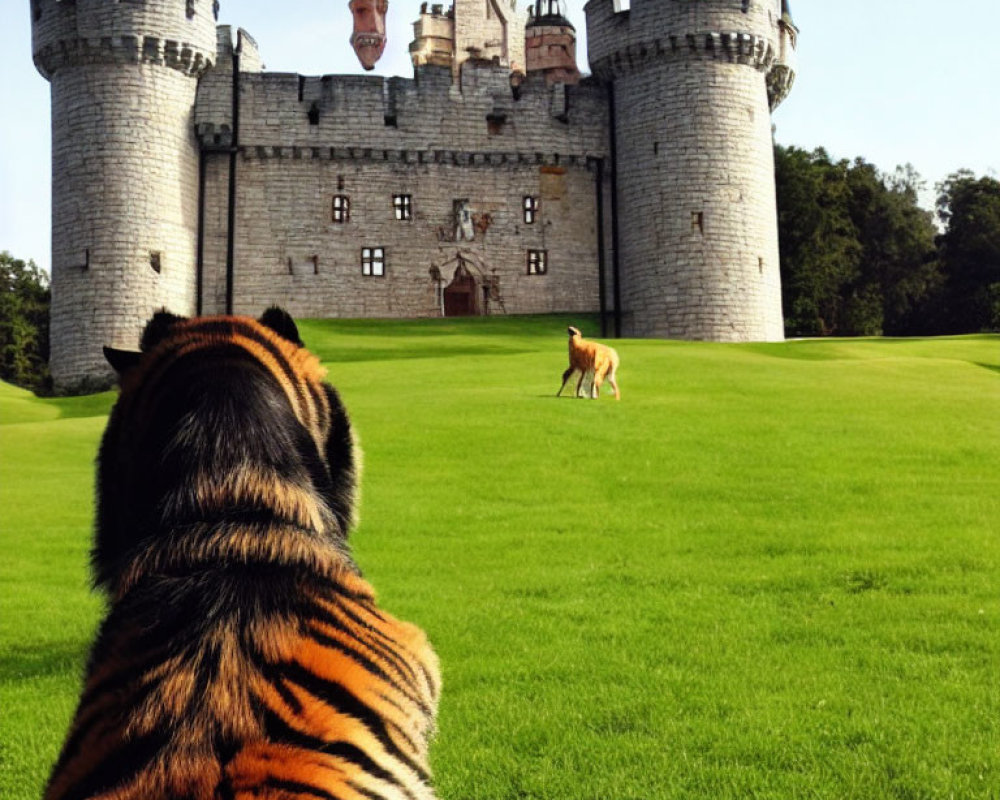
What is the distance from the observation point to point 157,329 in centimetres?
280

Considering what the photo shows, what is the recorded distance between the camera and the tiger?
1.97 metres

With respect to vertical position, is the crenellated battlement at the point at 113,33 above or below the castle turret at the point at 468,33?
below

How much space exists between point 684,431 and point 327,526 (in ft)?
46.6

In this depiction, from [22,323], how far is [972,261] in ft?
133

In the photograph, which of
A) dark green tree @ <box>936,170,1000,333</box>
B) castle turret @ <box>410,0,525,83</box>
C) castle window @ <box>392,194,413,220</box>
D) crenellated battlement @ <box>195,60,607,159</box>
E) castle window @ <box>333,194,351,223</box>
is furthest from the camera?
castle turret @ <box>410,0,525,83</box>

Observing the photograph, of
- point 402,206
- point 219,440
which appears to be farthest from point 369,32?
point 219,440

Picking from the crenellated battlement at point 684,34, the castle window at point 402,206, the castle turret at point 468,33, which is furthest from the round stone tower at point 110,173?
the castle turret at point 468,33

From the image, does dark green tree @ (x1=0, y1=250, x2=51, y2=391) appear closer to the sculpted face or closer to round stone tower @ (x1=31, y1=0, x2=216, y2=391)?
round stone tower @ (x1=31, y1=0, x2=216, y2=391)

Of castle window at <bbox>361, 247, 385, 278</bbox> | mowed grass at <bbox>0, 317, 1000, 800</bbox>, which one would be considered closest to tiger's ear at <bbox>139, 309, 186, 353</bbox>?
mowed grass at <bbox>0, 317, 1000, 800</bbox>

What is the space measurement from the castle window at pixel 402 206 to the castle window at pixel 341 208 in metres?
1.50

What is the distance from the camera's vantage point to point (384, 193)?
38688 millimetres

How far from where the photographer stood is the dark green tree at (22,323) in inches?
1924

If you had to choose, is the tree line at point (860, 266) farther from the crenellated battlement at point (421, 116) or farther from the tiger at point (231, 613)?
the tiger at point (231, 613)

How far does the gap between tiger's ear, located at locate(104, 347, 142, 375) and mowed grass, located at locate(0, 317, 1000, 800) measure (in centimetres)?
298
